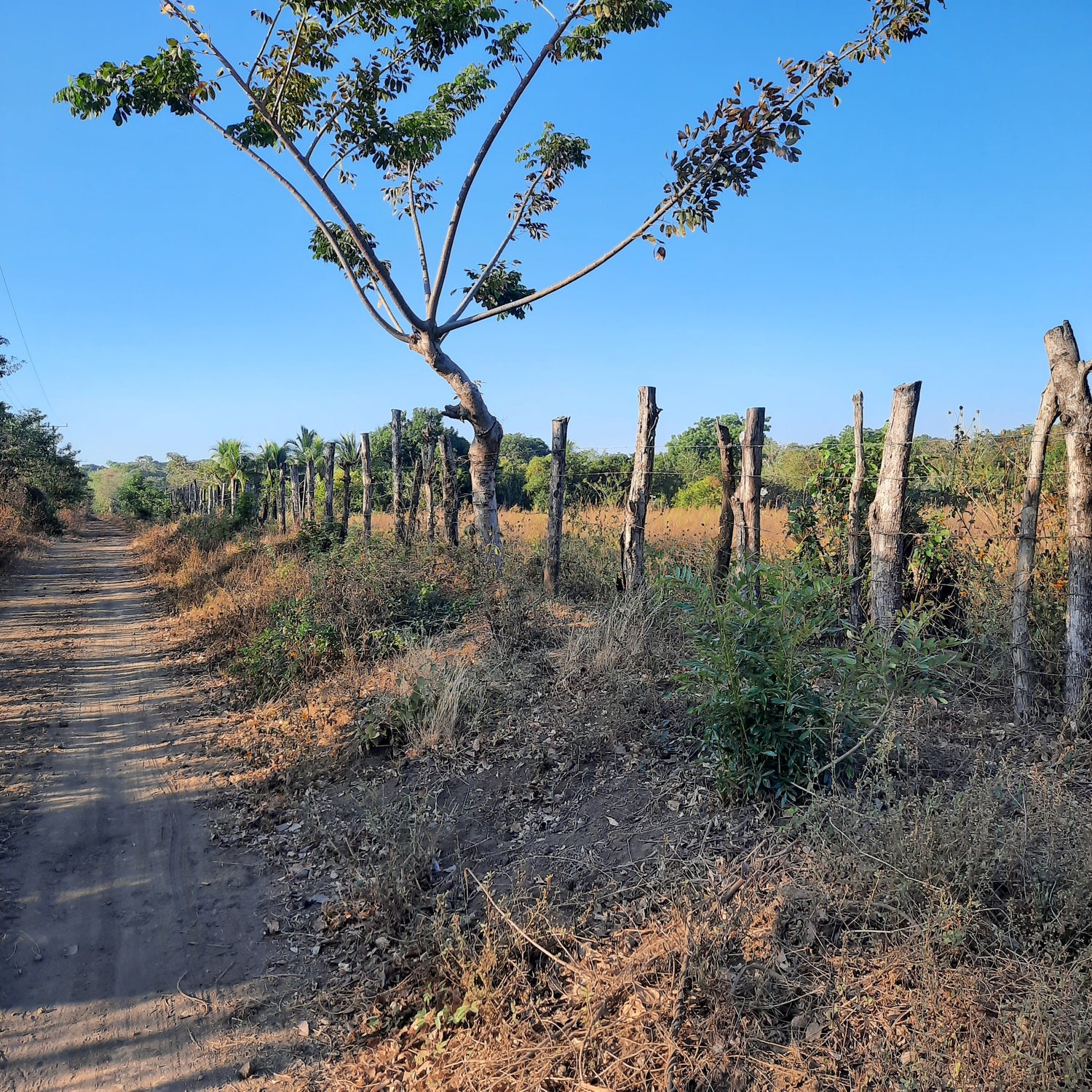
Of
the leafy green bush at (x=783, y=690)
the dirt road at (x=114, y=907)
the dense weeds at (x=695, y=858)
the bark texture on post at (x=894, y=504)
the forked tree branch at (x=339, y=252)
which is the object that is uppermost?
the forked tree branch at (x=339, y=252)

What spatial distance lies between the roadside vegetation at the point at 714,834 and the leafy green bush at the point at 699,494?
11001 millimetres

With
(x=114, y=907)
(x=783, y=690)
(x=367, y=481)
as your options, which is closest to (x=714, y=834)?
(x=783, y=690)

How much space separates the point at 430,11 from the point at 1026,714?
1061cm

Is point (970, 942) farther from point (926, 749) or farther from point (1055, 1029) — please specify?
point (926, 749)

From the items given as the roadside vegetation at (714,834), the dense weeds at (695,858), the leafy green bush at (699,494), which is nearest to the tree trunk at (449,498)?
the roadside vegetation at (714,834)

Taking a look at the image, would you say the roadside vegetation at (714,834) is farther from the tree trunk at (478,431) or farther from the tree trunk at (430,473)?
the tree trunk at (430,473)

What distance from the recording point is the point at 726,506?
25.5 ft

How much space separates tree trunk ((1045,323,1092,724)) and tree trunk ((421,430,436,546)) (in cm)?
807

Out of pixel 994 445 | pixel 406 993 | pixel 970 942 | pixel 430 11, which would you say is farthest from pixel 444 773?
pixel 430 11

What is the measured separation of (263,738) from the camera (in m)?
6.45

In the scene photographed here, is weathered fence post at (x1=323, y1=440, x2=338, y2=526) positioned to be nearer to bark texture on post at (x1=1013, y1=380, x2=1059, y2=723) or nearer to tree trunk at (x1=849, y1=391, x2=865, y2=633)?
tree trunk at (x1=849, y1=391, x2=865, y2=633)

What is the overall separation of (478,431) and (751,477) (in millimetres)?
4590

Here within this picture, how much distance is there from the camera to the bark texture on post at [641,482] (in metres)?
8.02

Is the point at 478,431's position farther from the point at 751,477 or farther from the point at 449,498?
the point at 751,477
